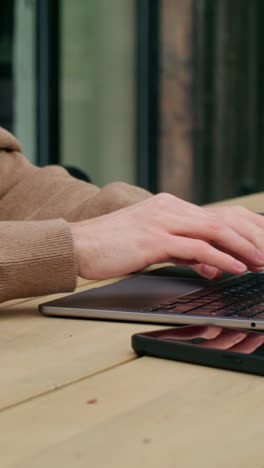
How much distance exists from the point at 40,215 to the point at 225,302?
574 mm

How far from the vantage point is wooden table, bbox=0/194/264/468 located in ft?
2.05

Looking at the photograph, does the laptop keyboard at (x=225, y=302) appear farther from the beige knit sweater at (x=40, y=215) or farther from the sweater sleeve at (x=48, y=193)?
the sweater sleeve at (x=48, y=193)

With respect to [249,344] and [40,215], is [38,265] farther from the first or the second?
[40,215]

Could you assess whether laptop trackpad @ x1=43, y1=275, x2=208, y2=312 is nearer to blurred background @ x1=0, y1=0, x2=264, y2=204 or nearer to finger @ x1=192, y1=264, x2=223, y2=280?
finger @ x1=192, y1=264, x2=223, y2=280

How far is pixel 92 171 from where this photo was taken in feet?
17.9

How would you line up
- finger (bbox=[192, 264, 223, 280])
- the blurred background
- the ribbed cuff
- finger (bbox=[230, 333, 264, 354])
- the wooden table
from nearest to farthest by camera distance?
the wooden table → finger (bbox=[230, 333, 264, 354]) → the ribbed cuff → finger (bbox=[192, 264, 223, 280]) → the blurred background

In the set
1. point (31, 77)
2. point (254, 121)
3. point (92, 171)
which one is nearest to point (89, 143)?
A: point (92, 171)

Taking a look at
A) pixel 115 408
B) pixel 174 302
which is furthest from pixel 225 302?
pixel 115 408

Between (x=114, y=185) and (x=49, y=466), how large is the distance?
33.8 inches

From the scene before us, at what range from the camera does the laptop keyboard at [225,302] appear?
0.98 metres

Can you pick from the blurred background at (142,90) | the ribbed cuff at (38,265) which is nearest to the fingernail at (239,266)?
the ribbed cuff at (38,265)

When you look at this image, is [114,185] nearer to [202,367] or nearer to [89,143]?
[202,367]

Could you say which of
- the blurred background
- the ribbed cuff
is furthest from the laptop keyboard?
the blurred background

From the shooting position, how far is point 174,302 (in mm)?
1044
